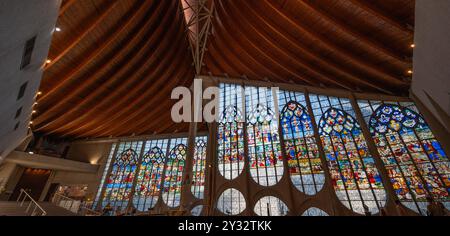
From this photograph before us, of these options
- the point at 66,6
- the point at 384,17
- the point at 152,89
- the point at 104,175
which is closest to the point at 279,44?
the point at 384,17

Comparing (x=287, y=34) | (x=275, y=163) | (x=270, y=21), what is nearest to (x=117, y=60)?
(x=270, y=21)

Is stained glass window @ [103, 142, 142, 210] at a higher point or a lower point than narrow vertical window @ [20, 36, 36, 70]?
lower

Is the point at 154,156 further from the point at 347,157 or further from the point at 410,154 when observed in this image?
the point at 410,154

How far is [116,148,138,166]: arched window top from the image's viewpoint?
558 inches

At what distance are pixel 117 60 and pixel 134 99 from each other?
123 inches

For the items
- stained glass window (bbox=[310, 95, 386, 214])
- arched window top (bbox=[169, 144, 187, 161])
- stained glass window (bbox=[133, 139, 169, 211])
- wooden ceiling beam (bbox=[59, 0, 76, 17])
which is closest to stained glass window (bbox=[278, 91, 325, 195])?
stained glass window (bbox=[310, 95, 386, 214])

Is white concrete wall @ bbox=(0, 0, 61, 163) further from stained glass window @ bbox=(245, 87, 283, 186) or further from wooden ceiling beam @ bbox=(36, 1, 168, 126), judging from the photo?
stained glass window @ bbox=(245, 87, 283, 186)

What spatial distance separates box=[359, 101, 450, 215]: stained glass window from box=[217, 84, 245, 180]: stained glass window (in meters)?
6.78

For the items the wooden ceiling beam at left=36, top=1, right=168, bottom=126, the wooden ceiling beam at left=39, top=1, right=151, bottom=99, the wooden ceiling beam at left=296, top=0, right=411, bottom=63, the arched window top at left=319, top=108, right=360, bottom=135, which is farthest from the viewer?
the arched window top at left=319, top=108, right=360, bottom=135

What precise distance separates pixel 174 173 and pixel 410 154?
1303 centimetres

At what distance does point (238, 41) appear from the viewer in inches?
404

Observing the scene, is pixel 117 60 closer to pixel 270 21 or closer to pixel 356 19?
pixel 270 21

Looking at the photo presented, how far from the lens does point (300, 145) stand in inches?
385

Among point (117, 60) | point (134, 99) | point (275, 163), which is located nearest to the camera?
point (117, 60)
